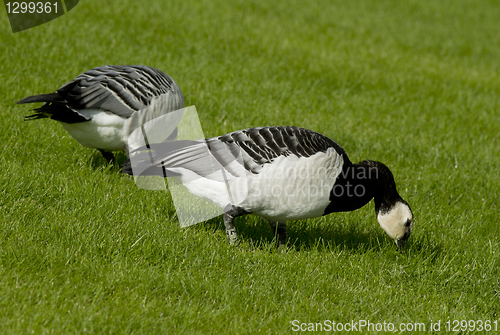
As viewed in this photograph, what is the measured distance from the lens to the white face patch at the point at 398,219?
5.36 m

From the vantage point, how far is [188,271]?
4508 mm

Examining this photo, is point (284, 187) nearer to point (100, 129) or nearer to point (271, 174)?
point (271, 174)

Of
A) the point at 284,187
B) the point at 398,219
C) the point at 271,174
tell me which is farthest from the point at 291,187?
the point at 398,219

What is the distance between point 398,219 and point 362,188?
1.91 ft

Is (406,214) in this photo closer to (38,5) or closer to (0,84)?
(0,84)

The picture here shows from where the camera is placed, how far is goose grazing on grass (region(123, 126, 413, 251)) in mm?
4832

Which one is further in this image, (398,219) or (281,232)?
(281,232)

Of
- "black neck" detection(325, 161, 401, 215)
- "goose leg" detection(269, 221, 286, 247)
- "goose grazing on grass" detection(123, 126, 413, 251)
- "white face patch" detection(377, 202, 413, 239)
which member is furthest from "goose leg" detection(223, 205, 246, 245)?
"white face patch" detection(377, 202, 413, 239)

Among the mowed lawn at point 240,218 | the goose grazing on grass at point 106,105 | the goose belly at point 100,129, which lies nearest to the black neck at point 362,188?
the mowed lawn at point 240,218

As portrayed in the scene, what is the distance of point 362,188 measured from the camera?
5277 millimetres

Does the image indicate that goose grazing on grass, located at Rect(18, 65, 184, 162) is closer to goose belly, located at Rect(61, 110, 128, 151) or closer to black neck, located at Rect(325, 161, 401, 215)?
goose belly, located at Rect(61, 110, 128, 151)

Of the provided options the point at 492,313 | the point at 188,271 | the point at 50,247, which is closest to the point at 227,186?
the point at 188,271

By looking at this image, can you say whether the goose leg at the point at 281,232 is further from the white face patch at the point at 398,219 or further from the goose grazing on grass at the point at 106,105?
the goose grazing on grass at the point at 106,105

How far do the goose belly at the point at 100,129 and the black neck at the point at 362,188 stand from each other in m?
2.80
